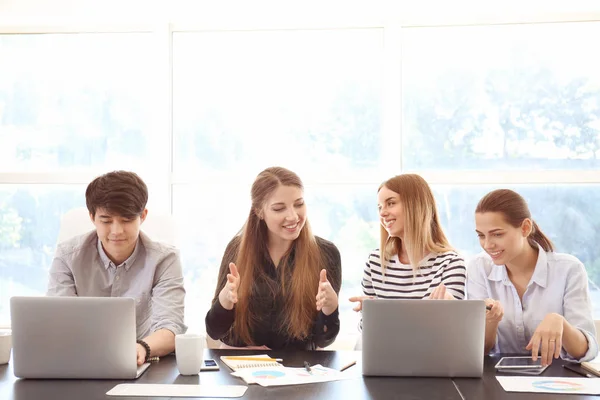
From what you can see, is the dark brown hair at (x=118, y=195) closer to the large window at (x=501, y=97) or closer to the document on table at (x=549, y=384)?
the document on table at (x=549, y=384)

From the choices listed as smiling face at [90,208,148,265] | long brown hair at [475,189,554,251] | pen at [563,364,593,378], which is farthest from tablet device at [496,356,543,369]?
smiling face at [90,208,148,265]

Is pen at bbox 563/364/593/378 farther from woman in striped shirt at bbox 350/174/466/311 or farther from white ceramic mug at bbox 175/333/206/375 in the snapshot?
white ceramic mug at bbox 175/333/206/375

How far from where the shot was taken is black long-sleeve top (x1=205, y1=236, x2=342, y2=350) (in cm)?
261

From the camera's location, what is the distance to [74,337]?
1.85 metres

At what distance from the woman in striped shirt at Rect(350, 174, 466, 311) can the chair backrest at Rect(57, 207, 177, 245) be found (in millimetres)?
860

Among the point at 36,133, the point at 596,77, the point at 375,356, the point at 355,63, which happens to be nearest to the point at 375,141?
the point at 355,63

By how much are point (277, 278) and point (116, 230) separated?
2.24 feet

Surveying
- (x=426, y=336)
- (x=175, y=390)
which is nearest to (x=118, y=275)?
(x=175, y=390)

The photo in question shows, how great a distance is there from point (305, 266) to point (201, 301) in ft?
5.79

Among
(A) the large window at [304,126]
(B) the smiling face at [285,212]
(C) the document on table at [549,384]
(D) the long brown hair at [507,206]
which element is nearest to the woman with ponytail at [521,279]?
(D) the long brown hair at [507,206]

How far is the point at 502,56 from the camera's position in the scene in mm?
4105

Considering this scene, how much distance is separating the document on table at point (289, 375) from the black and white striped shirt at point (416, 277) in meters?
0.74

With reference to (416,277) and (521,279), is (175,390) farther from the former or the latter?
(521,279)

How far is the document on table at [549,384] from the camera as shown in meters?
1.75
